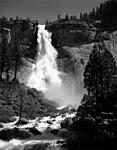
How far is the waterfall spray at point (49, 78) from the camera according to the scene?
3527 inches

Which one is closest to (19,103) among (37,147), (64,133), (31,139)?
(31,139)

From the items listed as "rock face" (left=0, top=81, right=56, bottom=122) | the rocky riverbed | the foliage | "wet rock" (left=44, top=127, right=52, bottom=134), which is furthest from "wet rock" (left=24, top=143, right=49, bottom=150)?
the foliage

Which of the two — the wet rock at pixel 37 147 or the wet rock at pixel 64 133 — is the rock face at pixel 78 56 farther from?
the wet rock at pixel 37 147

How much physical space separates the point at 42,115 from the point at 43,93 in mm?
23767

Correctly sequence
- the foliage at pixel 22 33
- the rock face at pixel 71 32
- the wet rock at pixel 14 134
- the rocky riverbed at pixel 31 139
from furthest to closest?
the rock face at pixel 71 32, the foliage at pixel 22 33, the wet rock at pixel 14 134, the rocky riverbed at pixel 31 139

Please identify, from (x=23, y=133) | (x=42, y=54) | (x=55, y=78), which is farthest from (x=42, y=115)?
(x=42, y=54)

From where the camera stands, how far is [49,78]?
98875 millimetres

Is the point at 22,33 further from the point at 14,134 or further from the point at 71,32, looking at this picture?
the point at 14,134

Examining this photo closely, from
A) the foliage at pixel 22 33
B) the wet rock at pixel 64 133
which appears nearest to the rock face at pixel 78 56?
the foliage at pixel 22 33

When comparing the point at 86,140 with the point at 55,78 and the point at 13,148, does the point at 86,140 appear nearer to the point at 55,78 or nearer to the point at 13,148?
the point at 13,148

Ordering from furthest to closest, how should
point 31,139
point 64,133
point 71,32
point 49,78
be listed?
point 71,32, point 49,78, point 64,133, point 31,139

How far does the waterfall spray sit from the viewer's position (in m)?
89.6

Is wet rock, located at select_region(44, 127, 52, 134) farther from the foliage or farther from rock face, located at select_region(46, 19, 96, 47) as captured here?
rock face, located at select_region(46, 19, 96, 47)

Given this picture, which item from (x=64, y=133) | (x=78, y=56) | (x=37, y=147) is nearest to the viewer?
(x=37, y=147)
